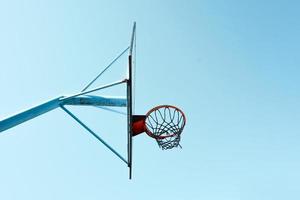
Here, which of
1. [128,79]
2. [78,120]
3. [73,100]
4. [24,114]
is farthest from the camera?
[73,100]

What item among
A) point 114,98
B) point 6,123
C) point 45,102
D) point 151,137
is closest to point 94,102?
point 114,98

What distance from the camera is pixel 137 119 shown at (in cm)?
1140

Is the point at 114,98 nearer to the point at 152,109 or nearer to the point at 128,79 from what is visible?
the point at 152,109

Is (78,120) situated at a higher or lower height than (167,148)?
higher

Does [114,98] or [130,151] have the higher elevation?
[114,98]

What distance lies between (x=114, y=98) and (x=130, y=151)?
2.45m

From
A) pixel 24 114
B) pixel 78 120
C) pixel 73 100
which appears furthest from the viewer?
pixel 73 100

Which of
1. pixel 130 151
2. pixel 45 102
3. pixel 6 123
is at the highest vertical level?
pixel 45 102

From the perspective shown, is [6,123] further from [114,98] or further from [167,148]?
[167,148]

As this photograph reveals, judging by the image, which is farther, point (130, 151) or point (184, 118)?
point (184, 118)

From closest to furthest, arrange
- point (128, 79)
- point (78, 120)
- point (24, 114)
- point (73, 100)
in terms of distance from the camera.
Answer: point (128, 79)
point (24, 114)
point (78, 120)
point (73, 100)

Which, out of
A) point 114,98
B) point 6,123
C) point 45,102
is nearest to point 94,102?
point 114,98

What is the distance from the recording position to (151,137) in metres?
11.9

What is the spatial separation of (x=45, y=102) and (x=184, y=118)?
206 inches
